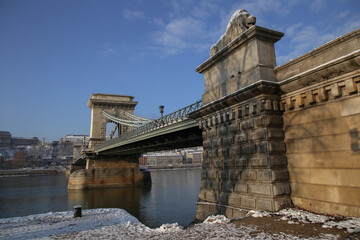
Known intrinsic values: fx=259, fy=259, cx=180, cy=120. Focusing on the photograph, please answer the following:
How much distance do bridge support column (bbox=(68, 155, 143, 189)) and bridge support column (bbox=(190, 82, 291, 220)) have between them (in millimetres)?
34508

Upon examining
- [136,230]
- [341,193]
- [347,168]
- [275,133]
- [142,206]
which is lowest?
[142,206]

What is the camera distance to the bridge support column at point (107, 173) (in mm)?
42094

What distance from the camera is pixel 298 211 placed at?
7859 mm

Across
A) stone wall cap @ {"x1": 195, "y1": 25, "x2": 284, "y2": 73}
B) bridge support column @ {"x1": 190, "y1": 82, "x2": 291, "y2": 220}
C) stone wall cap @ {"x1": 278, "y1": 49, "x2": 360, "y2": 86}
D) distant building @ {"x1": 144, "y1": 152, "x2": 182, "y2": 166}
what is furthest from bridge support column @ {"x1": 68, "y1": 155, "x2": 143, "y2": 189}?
distant building @ {"x1": 144, "y1": 152, "x2": 182, "y2": 166}

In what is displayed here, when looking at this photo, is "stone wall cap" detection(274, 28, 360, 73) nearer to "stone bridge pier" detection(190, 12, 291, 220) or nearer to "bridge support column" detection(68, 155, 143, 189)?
"stone bridge pier" detection(190, 12, 291, 220)

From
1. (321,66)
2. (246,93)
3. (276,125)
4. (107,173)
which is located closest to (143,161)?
(107,173)

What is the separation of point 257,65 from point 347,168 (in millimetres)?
4425

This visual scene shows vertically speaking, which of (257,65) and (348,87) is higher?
(257,65)

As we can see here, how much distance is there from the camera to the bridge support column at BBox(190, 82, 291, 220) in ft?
28.2

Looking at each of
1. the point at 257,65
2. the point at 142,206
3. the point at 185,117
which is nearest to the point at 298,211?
the point at 257,65

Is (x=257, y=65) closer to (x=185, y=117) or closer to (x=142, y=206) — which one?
(x=185, y=117)

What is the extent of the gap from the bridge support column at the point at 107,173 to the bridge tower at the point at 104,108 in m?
7.85

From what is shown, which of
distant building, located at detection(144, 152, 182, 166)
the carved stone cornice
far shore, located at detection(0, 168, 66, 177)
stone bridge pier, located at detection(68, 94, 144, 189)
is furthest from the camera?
distant building, located at detection(144, 152, 182, 166)

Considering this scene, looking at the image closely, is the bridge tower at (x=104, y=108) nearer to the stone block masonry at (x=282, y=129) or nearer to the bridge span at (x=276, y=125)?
the bridge span at (x=276, y=125)
